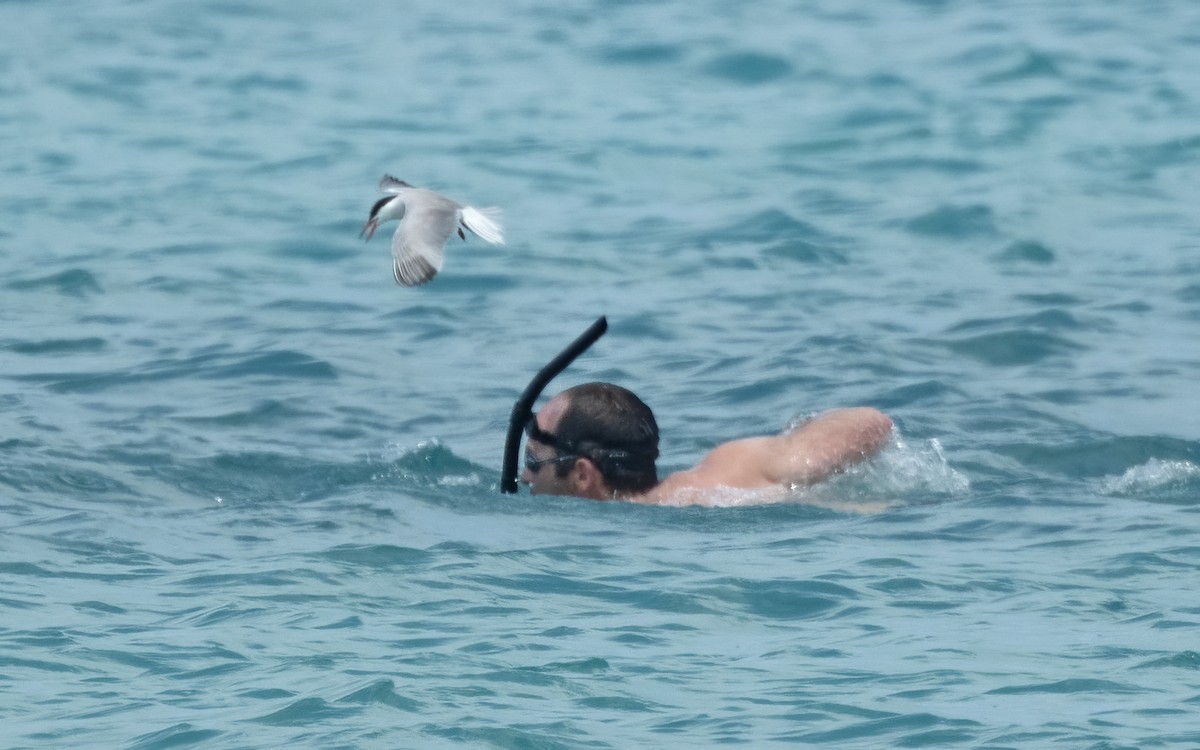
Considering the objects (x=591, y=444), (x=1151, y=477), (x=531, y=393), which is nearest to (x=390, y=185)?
(x=531, y=393)

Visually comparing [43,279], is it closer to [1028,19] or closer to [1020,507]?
[1020,507]

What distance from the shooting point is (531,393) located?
22.8 ft

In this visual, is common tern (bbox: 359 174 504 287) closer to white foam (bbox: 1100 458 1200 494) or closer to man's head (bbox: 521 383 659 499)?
man's head (bbox: 521 383 659 499)

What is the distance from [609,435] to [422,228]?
1418mm

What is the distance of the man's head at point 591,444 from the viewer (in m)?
7.21

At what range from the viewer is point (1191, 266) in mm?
11727

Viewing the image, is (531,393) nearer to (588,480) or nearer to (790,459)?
(588,480)

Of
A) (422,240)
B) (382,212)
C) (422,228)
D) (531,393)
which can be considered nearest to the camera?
(422,240)

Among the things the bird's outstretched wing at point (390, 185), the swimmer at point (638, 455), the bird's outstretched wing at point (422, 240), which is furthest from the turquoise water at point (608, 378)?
the bird's outstretched wing at point (390, 185)

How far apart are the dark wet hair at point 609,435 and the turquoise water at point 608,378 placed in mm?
161

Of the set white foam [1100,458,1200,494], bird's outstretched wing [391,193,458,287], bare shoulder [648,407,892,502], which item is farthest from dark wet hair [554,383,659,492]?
white foam [1100,458,1200,494]

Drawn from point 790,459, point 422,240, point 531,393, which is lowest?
point 790,459

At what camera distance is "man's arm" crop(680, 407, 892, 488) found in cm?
727

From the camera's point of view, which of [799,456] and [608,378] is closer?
[799,456]
